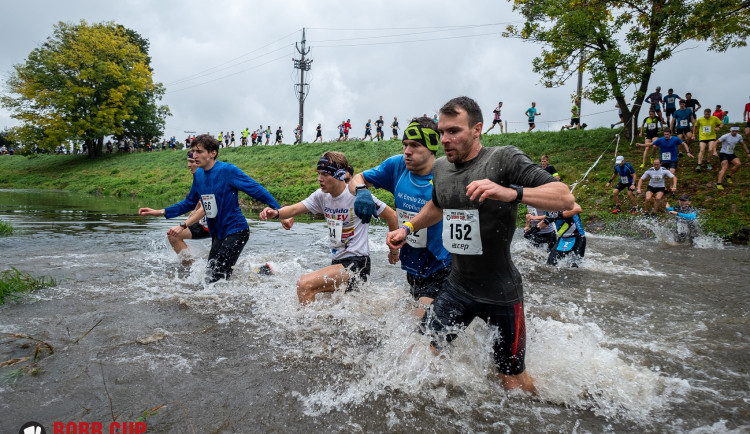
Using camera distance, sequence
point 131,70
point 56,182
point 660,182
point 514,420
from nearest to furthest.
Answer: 1. point 514,420
2. point 660,182
3. point 56,182
4. point 131,70

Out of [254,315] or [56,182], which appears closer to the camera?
[254,315]

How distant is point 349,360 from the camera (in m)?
3.75

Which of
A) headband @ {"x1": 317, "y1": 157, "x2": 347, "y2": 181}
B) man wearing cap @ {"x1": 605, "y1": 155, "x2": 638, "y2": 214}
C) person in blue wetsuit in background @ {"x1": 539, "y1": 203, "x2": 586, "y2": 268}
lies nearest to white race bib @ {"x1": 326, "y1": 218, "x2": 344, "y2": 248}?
headband @ {"x1": 317, "y1": 157, "x2": 347, "y2": 181}

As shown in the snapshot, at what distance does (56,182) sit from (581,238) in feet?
134

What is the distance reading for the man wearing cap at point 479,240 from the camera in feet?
9.45

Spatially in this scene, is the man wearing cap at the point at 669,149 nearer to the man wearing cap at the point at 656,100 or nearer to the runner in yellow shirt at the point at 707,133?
the runner in yellow shirt at the point at 707,133

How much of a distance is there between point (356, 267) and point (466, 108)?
90.5 inches

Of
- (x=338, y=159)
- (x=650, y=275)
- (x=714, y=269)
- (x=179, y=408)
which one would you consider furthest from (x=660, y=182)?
(x=179, y=408)

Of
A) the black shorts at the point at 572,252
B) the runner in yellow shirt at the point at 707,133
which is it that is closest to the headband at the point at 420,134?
the black shorts at the point at 572,252

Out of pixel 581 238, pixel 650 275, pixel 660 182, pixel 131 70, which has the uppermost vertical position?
pixel 131 70

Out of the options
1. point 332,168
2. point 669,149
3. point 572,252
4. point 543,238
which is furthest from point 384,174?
point 669,149

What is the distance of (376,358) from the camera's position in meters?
3.73

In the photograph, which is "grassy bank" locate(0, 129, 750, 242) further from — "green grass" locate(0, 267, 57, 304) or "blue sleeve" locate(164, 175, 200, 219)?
"green grass" locate(0, 267, 57, 304)

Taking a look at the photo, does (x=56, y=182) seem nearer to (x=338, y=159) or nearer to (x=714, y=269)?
(x=338, y=159)
